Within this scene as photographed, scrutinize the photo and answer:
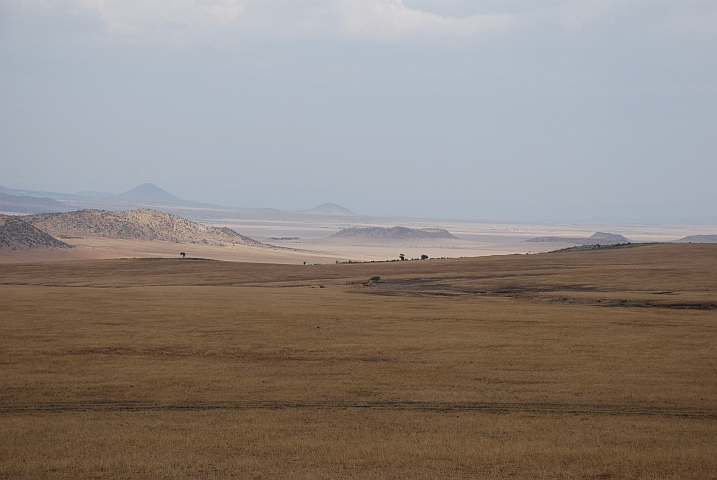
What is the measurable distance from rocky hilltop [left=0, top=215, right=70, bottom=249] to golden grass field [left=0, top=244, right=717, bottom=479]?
63.2 meters

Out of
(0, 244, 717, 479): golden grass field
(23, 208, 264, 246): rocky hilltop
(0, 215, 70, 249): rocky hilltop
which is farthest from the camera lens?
(23, 208, 264, 246): rocky hilltop

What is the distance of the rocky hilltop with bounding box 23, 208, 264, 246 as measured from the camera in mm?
133375

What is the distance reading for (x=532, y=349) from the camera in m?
23.1

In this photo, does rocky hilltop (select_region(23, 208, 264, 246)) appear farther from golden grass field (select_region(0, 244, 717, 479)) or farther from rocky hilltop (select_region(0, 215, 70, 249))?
golden grass field (select_region(0, 244, 717, 479))

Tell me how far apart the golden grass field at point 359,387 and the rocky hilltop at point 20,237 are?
207 ft

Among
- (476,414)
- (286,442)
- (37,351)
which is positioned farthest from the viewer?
(37,351)

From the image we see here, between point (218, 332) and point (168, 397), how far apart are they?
8.96 meters

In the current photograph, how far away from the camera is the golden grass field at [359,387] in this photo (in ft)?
43.1

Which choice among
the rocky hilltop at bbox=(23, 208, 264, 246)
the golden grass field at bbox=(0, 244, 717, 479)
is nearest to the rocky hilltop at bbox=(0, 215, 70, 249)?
the rocky hilltop at bbox=(23, 208, 264, 246)

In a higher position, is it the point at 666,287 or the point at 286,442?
the point at 666,287

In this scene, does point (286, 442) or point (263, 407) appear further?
point (263, 407)

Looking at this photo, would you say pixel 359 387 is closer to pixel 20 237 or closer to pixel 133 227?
pixel 20 237

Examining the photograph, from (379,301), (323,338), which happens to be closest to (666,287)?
(379,301)

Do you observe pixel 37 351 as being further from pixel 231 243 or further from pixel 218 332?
pixel 231 243
